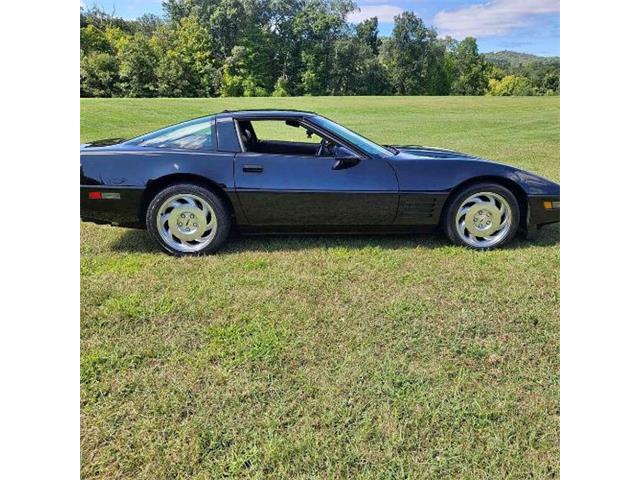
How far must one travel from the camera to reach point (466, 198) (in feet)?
12.5

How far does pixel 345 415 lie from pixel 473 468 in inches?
20.8

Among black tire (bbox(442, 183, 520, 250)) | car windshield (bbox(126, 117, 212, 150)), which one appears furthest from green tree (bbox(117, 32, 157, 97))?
black tire (bbox(442, 183, 520, 250))

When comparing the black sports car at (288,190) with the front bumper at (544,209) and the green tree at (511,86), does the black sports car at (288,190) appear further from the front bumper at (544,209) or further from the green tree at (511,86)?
the green tree at (511,86)

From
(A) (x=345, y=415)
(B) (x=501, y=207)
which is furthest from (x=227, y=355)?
(B) (x=501, y=207)

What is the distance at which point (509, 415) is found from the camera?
2.06 meters

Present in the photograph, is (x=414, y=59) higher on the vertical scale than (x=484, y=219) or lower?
higher

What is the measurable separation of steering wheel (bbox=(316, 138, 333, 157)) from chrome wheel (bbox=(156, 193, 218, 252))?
38.1 inches

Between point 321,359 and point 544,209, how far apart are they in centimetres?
235

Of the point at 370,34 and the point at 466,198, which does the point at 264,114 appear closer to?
the point at 466,198

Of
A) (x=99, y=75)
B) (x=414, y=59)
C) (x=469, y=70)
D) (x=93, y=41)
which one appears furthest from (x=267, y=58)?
(x=469, y=70)

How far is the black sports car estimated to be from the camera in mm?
3695

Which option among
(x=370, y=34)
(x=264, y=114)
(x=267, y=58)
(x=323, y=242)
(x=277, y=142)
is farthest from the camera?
(x=370, y=34)

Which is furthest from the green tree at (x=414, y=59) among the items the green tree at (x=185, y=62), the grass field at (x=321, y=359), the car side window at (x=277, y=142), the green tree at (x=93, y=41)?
the grass field at (x=321, y=359)

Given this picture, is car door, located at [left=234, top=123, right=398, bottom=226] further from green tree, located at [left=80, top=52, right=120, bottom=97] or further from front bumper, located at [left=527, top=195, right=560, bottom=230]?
green tree, located at [left=80, top=52, right=120, bottom=97]
